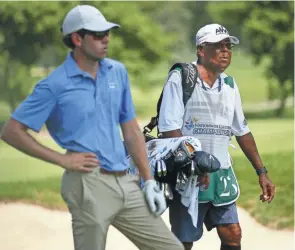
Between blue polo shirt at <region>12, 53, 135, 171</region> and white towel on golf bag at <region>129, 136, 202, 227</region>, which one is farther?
white towel on golf bag at <region>129, 136, 202, 227</region>

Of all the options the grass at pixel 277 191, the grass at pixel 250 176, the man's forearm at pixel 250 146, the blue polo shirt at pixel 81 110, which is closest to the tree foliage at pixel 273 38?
the grass at pixel 250 176

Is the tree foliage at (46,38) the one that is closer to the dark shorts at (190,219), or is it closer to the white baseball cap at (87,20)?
the dark shorts at (190,219)

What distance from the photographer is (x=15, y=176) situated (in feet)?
28.5

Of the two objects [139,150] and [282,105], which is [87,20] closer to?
[139,150]

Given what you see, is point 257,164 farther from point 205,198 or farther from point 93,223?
point 93,223

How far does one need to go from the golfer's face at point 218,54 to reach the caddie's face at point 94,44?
1.19 meters

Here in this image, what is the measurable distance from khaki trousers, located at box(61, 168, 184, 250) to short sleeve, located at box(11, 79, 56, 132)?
0.26 metres

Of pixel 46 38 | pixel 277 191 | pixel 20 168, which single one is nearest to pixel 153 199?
pixel 20 168

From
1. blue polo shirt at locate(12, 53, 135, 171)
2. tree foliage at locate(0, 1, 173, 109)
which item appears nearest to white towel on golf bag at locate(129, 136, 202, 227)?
blue polo shirt at locate(12, 53, 135, 171)

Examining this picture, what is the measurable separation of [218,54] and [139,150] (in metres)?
1.20

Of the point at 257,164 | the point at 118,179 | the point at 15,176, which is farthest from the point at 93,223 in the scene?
the point at 15,176

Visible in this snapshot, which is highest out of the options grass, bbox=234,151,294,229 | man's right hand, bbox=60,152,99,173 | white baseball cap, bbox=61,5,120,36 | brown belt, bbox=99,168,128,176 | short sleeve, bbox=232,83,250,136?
white baseball cap, bbox=61,5,120,36

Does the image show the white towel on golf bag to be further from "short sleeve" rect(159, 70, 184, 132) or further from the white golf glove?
the white golf glove

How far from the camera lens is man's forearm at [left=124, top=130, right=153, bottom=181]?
441cm
